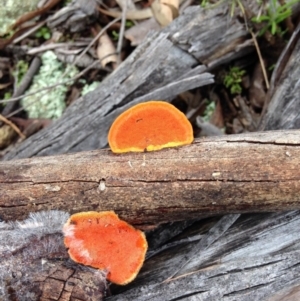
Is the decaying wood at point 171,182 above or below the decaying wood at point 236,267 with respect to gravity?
above

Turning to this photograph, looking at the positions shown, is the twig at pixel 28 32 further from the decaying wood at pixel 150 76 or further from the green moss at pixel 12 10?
the decaying wood at pixel 150 76

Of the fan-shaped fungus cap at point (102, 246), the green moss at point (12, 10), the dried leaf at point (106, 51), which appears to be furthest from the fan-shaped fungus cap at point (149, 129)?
the green moss at point (12, 10)

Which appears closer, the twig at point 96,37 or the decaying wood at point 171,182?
the decaying wood at point 171,182

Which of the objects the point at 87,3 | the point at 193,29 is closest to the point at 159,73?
the point at 193,29

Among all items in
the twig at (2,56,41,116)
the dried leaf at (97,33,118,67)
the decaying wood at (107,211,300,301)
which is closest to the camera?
the decaying wood at (107,211,300,301)

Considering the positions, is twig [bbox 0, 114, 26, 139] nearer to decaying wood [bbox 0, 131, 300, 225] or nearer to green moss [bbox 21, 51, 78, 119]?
green moss [bbox 21, 51, 78, 119]

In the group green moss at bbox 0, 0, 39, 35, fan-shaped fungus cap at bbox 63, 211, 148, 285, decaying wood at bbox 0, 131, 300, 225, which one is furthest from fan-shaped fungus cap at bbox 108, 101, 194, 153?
green moss at bbox 0, 0, 39, 35

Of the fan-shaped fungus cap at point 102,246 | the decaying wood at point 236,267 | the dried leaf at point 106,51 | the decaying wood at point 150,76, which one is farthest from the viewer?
the dried leaf at point 106,51
